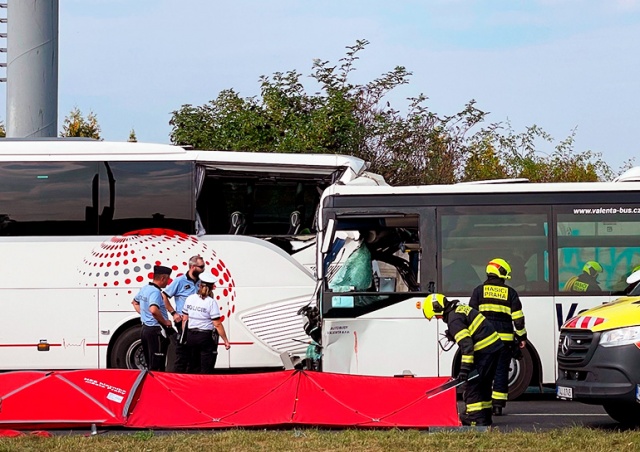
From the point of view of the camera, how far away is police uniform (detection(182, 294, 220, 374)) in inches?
566

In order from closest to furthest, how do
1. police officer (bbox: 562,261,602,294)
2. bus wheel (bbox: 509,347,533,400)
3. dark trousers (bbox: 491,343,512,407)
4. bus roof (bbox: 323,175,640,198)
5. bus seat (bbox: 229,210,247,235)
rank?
1. dark trousers (bbox: 491,343,512,407)
2. bus wheel (bbox: 509,347,533,400)
3. police officer (bbox: 562,261,602,294)
4. bus roof (bbox: 323,175,640,198)
5. bus seat (bbox: 229,210,247,235)

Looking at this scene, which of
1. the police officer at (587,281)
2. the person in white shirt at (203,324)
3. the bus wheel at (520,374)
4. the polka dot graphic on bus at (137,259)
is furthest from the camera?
the polka dot graphic on bus at (137,259)

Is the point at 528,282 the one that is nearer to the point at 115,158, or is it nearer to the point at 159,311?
the point at 159,311

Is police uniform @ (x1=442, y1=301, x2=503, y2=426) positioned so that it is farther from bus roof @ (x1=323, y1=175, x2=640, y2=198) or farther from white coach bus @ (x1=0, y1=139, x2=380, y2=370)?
white coach bus @ (x1=0, y1=139, x2=380, y2=370)

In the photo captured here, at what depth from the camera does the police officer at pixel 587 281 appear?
1533cm

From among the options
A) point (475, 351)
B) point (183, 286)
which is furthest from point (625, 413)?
point (183, 286)

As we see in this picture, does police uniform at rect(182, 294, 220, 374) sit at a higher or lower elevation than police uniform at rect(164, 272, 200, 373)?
lower

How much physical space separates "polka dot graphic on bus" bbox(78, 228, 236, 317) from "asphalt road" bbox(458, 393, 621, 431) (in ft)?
15.4

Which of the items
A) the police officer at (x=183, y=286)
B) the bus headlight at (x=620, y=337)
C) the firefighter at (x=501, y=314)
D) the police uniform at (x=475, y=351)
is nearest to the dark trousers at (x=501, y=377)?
the firefighter at (x=501, y=314)

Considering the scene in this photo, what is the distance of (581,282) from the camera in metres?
15.4

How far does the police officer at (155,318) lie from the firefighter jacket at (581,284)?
5611 millimetres

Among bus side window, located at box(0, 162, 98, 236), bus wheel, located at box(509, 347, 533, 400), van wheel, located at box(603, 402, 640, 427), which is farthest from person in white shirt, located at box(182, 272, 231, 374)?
van wheel, located at box(603, 402, 640, 427)

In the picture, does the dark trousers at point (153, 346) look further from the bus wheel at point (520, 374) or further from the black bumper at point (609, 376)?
the black bumper at point (609, 376)

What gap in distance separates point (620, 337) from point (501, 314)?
1.38 meters
